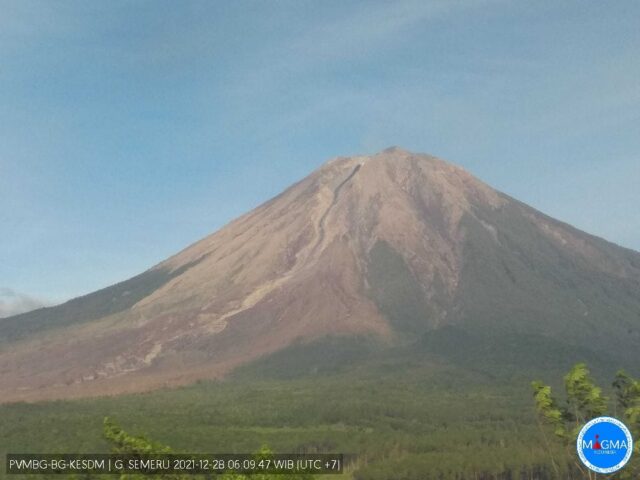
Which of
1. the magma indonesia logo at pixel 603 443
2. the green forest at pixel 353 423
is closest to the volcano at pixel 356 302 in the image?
the green forest at pixel 353 423

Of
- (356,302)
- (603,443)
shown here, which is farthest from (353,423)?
(603,443)

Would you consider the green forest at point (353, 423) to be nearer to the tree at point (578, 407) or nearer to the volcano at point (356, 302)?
the tree at point (578, 407)

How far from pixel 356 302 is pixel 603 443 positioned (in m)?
144

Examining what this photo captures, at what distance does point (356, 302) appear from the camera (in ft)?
525

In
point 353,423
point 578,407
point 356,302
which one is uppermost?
point 356,302

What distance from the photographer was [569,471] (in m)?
68.6

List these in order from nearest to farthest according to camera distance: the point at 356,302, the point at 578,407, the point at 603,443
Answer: the point at 603,443
the point at 578,407
the point at 356,302

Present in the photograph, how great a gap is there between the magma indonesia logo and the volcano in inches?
4629

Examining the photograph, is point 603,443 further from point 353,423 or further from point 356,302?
point 356,302

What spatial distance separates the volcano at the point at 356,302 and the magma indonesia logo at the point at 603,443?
117581 millimetres

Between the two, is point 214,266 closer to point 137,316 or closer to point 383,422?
point 137,316

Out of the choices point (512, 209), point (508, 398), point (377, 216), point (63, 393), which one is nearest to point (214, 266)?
point (377, 216)

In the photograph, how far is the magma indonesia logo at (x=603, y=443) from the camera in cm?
1677

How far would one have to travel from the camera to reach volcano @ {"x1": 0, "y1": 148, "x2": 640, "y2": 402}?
474ft
